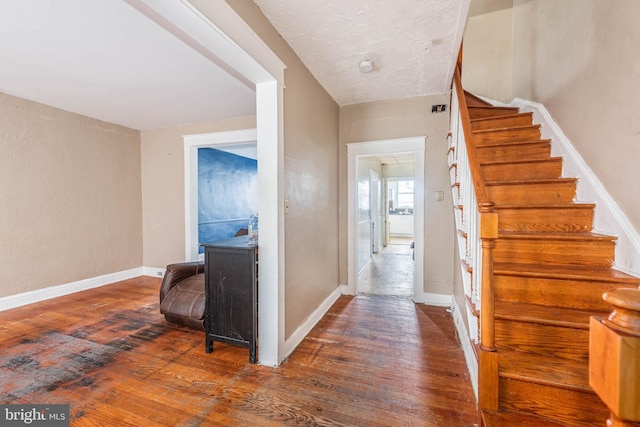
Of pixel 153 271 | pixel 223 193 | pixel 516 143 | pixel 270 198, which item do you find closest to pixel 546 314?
pixel 516 143

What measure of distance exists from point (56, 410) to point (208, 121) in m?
3.66

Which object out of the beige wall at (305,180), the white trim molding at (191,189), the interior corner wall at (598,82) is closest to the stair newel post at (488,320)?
the interior corner wall at (598,82)

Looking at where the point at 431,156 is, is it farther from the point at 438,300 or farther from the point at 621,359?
the point at 621,359

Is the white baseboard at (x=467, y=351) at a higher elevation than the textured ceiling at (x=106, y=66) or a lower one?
lower

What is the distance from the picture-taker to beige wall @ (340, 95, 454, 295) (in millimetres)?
3330

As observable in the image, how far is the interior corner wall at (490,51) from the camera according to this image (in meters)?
3.60

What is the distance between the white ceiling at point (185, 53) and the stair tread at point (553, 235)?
160cm

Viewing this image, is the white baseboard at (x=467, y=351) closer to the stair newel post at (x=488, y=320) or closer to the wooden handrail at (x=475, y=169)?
the stair newel post at (x=488, y=320)

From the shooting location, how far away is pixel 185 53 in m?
2.32

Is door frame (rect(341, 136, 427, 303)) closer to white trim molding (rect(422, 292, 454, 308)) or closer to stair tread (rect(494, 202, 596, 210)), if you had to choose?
white trim molding (rect(422, 292, 454, 308))

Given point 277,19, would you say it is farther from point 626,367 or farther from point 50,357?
point 50,357

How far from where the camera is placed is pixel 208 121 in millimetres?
4203

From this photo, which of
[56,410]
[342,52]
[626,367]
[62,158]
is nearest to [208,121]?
[62,158]

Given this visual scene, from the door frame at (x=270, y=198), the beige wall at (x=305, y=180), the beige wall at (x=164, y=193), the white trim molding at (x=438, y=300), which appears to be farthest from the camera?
the beige wall at (x=164, y=193)
